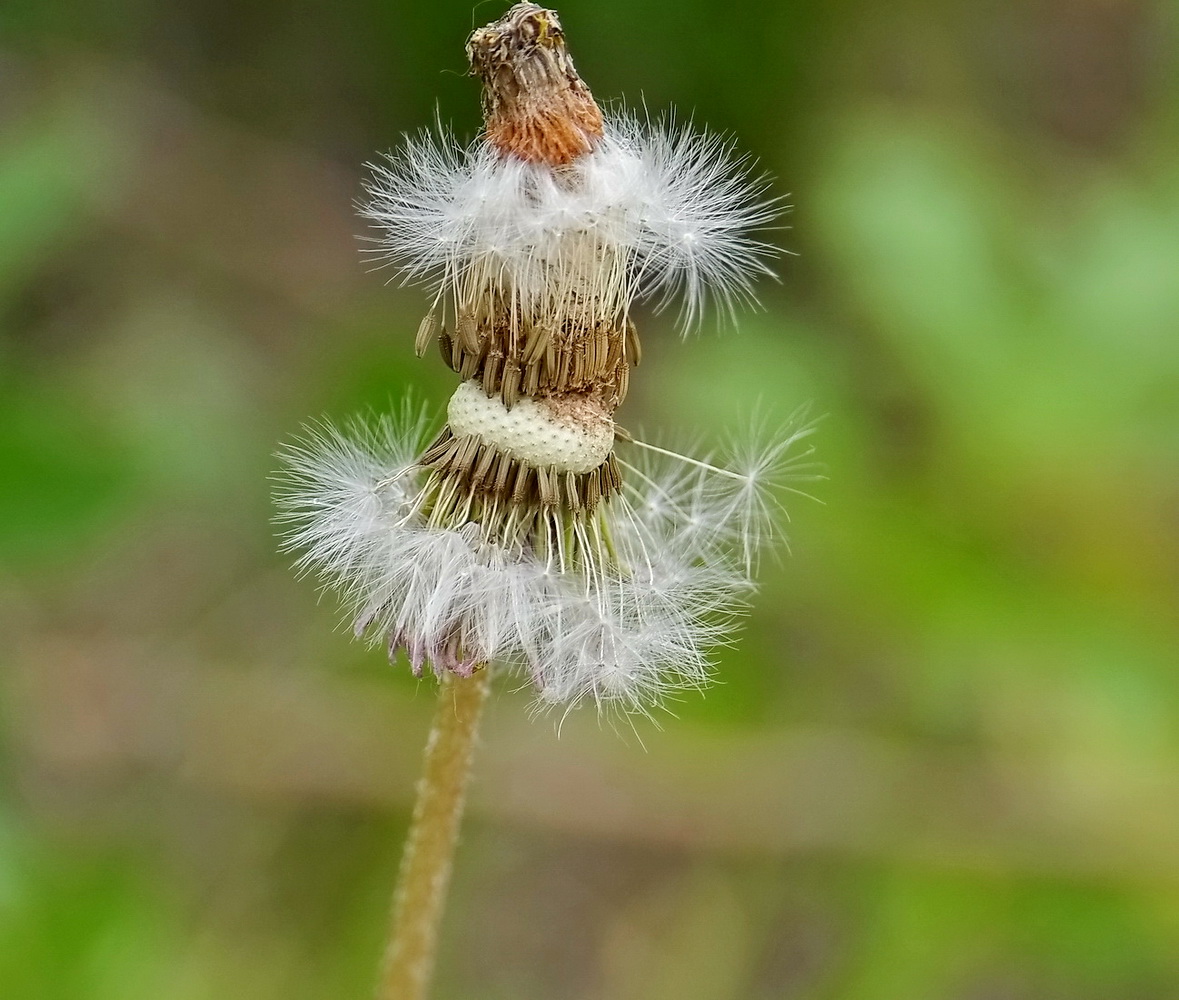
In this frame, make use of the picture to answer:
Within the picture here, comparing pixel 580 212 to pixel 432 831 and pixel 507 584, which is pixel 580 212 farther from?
pixel 432 831

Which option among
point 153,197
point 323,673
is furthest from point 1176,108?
point 153,197

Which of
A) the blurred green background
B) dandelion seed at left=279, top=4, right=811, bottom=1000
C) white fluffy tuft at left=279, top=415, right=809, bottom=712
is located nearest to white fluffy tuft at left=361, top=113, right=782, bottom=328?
dandelion seed at left=279, top=4, right=811, bottom=1000

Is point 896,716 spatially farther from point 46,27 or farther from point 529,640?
point 46,27

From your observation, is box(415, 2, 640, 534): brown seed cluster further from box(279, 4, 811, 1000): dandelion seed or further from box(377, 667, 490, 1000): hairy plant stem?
box(377, 667, 490, 1000): hairy plant stem

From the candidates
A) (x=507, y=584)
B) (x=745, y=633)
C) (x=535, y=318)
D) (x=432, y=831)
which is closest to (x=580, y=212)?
(x=535, y=318)

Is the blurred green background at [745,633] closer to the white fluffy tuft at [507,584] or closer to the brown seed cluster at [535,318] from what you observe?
the white fluffy tuft at [507,584]

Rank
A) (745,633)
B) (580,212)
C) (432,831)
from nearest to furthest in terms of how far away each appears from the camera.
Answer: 1. (580,212)
2. (432,831)
3. (745,633)

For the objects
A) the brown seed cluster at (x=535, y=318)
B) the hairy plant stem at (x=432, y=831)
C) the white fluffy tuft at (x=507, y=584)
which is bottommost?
the hairy plant stem at (x=432, y=831)

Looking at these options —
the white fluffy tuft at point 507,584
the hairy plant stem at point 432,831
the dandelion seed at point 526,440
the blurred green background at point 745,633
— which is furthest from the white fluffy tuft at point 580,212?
the blurred green background at point 745,633
